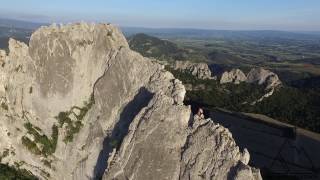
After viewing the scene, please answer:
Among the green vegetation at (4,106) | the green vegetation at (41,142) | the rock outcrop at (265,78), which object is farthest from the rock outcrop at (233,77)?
the green vegetation at (4,106)

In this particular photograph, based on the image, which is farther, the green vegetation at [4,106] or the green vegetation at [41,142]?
the green vegetation at [4,106]

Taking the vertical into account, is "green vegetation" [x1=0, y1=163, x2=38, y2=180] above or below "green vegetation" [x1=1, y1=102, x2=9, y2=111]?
below

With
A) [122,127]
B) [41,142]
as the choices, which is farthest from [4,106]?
[122,127]

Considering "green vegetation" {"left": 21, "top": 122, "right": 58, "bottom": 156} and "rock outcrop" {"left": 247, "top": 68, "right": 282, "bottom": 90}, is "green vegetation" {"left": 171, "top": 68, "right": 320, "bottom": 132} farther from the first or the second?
"green vegetation" {"left": 21, "top": 122, "right": 58, "bottom": 156}

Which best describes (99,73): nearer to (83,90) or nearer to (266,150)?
(83,90)

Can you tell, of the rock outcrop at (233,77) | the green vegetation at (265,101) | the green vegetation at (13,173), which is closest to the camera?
the green vegetation at (13,173)

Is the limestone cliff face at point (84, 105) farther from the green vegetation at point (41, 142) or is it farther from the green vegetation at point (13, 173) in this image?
the green vegetation at point (13, 173)

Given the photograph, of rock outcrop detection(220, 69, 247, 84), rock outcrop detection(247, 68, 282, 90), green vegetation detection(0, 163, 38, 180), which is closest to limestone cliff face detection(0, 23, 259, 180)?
green vegetation detection(0, 163, 38, 180)
